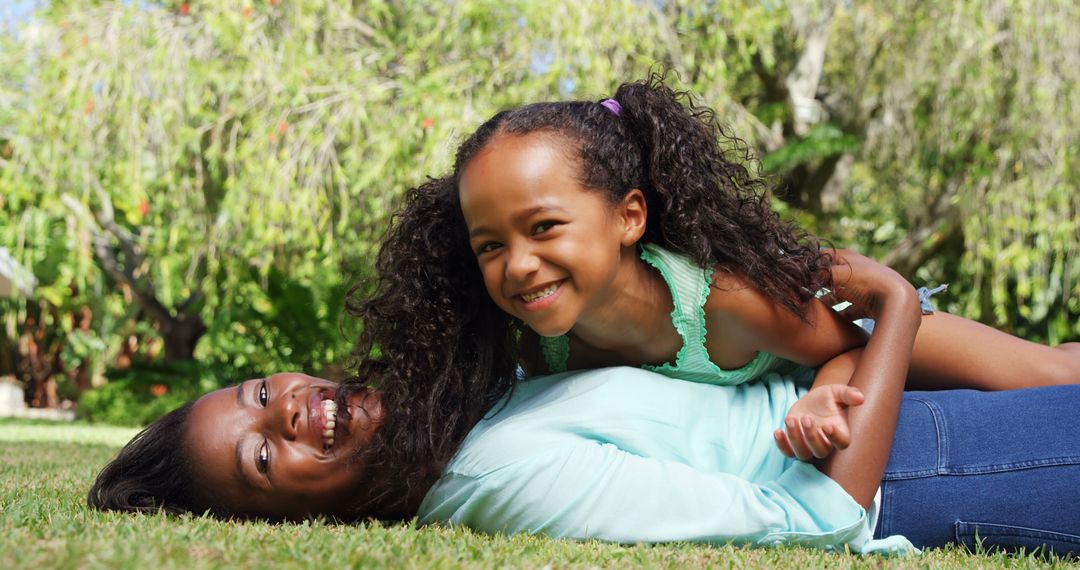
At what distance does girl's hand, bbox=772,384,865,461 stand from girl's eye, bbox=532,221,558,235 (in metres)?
0.72

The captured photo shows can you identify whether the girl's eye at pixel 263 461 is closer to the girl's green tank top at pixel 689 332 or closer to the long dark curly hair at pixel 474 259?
the long dark curly hair at pixel 474 259

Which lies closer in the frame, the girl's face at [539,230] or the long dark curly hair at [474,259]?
the girl's face at [539,230]

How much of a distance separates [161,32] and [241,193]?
148cm

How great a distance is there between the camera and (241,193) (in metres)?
7.62

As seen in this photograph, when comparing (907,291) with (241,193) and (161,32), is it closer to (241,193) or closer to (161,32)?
(241,193)

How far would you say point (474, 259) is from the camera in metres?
2.99

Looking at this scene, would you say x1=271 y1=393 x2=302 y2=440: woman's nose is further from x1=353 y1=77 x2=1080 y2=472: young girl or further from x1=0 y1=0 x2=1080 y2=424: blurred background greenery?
x1=0 y1=0 x2=1080 y2=424: blurred background greenery

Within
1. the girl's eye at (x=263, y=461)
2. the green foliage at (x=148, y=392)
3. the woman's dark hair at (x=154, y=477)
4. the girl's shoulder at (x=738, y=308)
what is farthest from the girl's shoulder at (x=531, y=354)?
the green foliage at (x=148, y=392)

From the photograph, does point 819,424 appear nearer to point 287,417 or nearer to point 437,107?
point 287,417

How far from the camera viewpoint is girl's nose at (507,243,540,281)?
2.48 metres

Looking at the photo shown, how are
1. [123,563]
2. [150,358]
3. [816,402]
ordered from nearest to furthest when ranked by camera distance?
[123,563] → [816,402] → [150,358]

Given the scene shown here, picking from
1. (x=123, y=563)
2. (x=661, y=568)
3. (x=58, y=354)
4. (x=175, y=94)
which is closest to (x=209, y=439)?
(x=123, y=563)

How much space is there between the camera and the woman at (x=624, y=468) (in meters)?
2.46

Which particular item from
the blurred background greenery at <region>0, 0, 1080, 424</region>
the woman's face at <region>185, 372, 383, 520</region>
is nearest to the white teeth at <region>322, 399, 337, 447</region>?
the woman's face at <region>185, 372, 383, 520</region>
